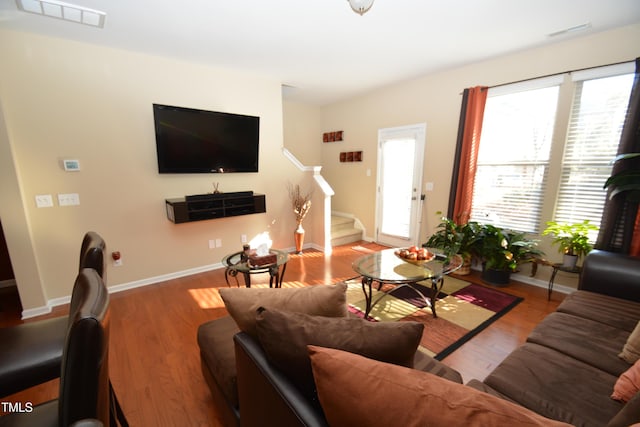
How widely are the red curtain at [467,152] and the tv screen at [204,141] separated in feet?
8.75

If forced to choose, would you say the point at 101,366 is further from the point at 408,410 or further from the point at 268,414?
the point at 408,410

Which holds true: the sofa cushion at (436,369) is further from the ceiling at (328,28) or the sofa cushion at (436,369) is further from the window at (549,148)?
the window at (549,148)

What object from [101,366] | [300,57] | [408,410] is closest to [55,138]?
[300,57]

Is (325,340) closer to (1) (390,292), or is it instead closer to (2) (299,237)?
(1) (390,292)

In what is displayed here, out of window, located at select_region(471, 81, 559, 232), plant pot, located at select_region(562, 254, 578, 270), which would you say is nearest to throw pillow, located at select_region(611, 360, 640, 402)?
plant pot, located at select_region(562, 254, 578, 270)

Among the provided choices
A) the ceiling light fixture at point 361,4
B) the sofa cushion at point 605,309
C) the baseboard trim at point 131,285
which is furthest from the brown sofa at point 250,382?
the baseboard trim at point 131,285

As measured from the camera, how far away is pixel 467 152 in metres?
3.51

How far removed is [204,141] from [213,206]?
31.4 inches

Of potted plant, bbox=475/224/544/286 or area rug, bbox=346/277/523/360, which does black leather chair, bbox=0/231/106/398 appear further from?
potted plant, bbox=475/224/544/286

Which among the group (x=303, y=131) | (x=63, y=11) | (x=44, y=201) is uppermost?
(x=63, y=11)

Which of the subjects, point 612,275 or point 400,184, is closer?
point 612,275

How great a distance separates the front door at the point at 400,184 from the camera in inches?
165

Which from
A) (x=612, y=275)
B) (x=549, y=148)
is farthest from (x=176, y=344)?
(x=549, y=148)

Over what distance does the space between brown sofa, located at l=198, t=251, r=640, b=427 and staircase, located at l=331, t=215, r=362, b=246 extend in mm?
3257
